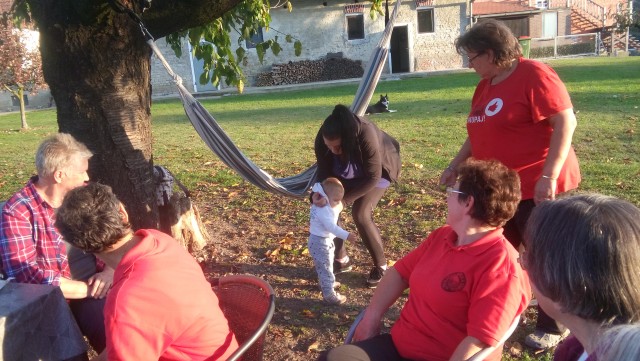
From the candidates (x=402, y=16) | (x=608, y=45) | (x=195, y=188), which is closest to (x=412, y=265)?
(x=195, y=188)

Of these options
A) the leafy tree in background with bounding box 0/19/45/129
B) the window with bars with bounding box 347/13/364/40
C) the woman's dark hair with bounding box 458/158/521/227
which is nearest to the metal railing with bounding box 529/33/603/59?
the window with bars with bounding box 347/13/364/40

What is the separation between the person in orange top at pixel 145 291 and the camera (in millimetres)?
1839

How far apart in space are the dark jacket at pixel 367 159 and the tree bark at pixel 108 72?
3.77 feet

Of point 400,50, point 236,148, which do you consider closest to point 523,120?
point 236,148

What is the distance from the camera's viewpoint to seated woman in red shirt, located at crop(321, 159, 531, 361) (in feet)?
6.51

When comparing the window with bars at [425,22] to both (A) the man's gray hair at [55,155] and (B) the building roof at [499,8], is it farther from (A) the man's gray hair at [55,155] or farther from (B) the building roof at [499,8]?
(A) the man's gray hair at [55,155]

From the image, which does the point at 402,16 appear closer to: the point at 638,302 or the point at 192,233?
the point at 192,233

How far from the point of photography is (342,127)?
3596 millimetres

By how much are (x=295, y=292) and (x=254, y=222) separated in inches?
64.5

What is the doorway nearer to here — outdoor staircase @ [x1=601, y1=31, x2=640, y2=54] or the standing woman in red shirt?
outdoor staircase @ [x1=601, y1=31, x2=640, y2=54]

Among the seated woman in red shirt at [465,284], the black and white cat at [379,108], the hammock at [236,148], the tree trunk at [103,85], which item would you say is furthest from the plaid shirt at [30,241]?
the black and white cat at [379,108]

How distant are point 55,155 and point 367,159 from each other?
6.06ft

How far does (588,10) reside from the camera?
35.8 m

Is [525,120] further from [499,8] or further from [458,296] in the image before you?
[499,8]
